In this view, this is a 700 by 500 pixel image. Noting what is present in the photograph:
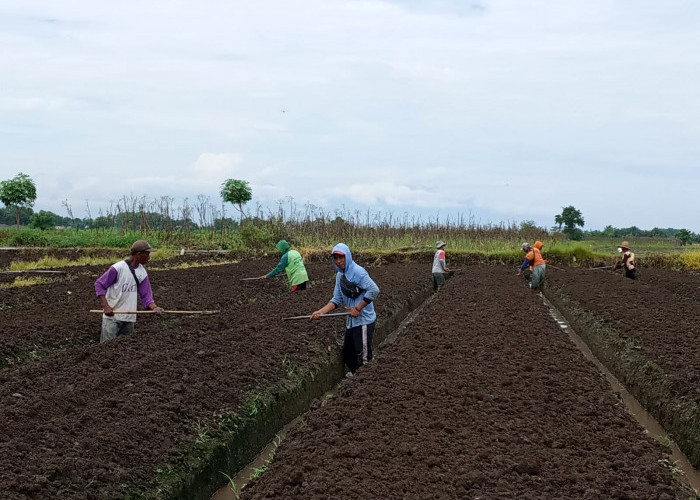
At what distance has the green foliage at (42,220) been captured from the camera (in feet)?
153

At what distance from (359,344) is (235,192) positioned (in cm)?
3436

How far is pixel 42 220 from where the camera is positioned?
46719 mm

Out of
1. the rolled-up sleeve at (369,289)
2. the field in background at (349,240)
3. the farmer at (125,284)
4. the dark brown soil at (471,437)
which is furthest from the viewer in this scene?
the field in background at (349,240)

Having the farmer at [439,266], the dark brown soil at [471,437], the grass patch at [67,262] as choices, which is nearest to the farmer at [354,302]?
the dark brown soil at [471,437]

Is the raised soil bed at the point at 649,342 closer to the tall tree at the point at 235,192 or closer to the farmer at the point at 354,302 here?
the farmer at the point at 354,302

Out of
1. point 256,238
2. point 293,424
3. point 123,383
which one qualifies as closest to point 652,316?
point 293,424

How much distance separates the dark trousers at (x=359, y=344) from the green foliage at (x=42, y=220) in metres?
42.5

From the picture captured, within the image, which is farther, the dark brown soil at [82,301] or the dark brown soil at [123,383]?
the dark brown soil at [82,301]

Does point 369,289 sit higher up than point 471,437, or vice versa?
point 369,289

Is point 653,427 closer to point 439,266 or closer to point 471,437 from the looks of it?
point 471,437

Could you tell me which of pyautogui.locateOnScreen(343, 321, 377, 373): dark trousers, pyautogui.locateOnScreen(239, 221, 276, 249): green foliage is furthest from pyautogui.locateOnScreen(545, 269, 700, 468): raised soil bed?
pyautogui.locateOnScreen(239, 221, 276, 249): green foliage

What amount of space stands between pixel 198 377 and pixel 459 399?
2775mm

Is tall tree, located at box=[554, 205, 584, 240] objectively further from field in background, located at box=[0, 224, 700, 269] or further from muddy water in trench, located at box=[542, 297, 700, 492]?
muddy water in trench, located at box=[542, 297, 700, 492]

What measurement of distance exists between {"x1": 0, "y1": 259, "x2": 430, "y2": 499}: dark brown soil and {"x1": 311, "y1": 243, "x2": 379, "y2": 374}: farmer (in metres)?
0.47
